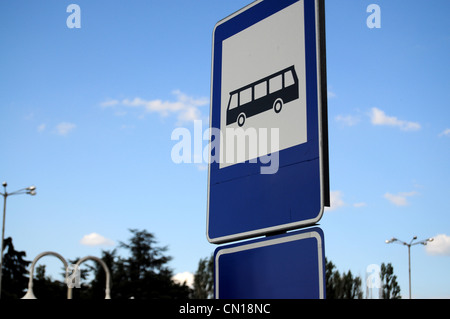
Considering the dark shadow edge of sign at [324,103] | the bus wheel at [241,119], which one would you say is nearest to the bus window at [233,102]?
the bus wheel at [241,119]

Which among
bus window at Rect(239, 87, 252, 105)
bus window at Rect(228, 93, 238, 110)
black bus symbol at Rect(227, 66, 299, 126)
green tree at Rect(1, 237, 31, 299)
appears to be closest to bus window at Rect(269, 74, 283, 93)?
black bus symbol at Rect(227, 66, 299, 126)

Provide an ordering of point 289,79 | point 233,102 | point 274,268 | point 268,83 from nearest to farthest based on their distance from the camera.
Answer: point 274,268 → point 289,79 → point 268,83 → point 233,102

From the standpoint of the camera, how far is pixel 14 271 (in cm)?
6712

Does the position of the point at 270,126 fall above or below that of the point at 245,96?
below

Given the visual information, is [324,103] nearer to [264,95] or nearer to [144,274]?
[264,95]

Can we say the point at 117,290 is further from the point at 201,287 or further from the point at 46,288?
the point at 201,287

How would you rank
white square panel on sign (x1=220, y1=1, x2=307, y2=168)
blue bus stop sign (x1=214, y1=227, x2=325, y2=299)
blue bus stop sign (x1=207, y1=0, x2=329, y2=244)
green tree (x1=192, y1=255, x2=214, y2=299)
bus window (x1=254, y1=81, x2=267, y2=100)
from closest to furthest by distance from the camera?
blue bus stop sign (x1=214, y1=227, x2=325, y2=299) < blue bus stop sign (x1=207, y1=0, x2=329, y2=244) < white square panel on sign (x1=220, y1=1, x2=307, y2=168) < bus window (x1=254, y1=81, x2=267, y2=100) < green tree (x1=192, y1=255, x2=214, y2=299)

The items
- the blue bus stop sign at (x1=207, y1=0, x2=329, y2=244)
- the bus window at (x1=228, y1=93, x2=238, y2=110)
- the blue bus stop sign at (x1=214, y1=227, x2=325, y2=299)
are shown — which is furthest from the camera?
the bus window at (x1=228, y1=93, x2=238, y2=110)

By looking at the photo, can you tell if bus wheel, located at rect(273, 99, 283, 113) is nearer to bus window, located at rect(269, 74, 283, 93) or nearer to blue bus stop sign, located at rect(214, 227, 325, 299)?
bus window, located at rect(269, 74, 283, 93)

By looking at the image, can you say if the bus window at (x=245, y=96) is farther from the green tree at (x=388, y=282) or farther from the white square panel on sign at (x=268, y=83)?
the green tree at (x=388, y=282)

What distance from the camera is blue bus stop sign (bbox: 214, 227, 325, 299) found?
9.55 ft

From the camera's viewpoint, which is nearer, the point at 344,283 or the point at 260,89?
the point at 260,89

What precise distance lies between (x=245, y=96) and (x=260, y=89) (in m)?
0.18

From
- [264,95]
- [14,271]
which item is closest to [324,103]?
[264,95]
